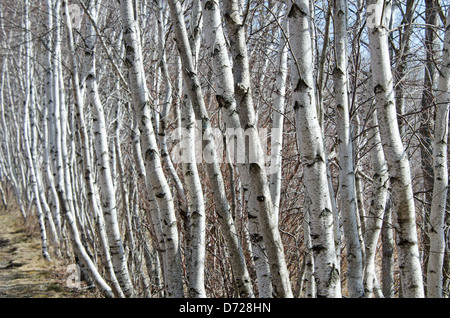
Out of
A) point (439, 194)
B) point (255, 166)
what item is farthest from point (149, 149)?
point (439, 194)

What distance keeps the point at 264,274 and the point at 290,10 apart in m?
1.51

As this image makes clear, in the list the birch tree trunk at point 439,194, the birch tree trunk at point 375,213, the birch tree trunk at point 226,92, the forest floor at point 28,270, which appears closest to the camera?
the birch tree trunk at point 226,92

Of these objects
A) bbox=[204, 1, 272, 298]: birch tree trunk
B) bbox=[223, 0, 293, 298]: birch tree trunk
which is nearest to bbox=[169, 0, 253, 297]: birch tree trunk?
bbox=[204, 1, 272, 298]: birch tree trunk

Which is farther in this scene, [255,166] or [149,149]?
[149,149]

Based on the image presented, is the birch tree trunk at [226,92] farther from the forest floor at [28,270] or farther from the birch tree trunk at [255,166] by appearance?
the forest floor at [28,270]

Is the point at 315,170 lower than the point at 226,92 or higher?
lower

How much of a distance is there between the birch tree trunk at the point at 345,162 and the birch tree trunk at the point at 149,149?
1138 mm

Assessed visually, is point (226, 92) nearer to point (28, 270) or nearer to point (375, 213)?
point (375, 213)

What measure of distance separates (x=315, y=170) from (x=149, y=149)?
1224 mm

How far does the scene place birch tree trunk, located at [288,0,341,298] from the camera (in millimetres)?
2115

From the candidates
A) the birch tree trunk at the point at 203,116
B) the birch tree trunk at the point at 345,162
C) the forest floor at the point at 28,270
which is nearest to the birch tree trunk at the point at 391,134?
the birch tree trunk at the point at 345,162

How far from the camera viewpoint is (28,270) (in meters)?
8.15

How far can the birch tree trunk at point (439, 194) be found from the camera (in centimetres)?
286
